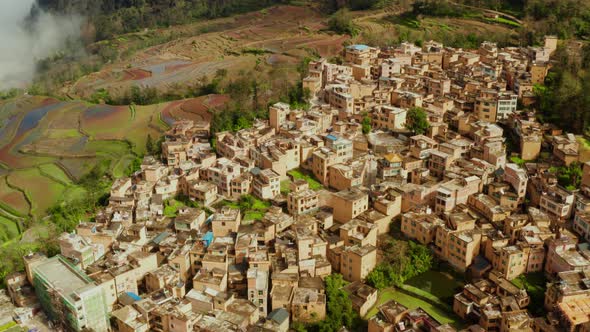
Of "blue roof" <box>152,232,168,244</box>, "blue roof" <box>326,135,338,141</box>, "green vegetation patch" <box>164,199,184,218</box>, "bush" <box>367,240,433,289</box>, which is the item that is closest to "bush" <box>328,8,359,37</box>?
"blue roof" <box>326,135,338,141</box>

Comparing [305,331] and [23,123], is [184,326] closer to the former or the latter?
[305,331]

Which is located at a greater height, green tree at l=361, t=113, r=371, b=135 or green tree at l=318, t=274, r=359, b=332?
green tree at l=361, t=113, r=371, b=135

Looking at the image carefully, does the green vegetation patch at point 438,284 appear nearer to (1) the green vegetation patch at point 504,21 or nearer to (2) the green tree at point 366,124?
(2) the green tree at point 366,124

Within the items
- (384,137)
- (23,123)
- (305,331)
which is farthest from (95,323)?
(23,123)

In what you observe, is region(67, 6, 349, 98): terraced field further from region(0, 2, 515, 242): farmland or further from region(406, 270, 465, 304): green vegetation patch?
region(406, 270, 465, 304): green vegetation patch

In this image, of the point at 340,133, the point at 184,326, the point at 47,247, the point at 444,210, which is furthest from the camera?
the point at 340,133

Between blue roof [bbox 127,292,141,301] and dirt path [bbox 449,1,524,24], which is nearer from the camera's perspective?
blue roof [bbox 127,292,141,301]
